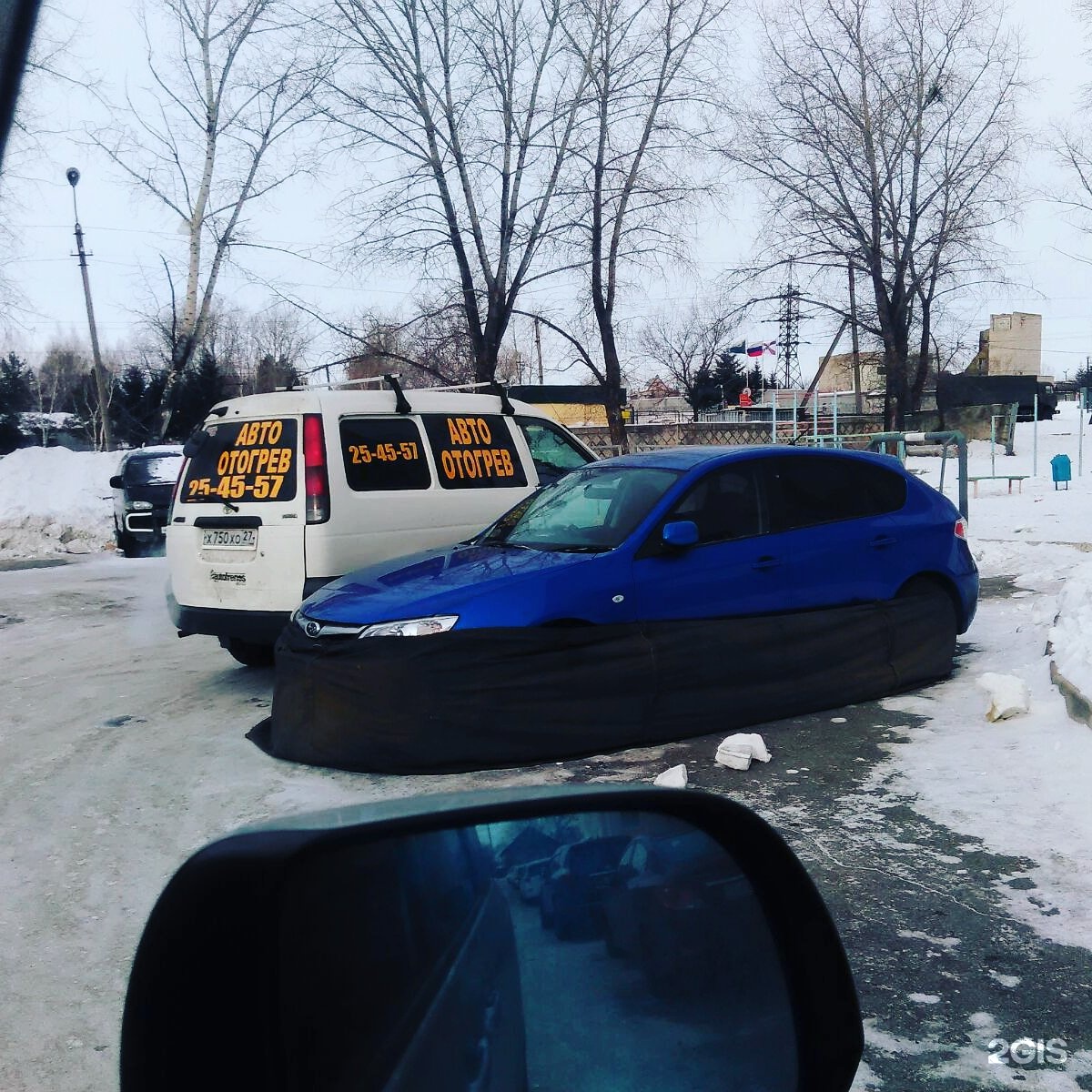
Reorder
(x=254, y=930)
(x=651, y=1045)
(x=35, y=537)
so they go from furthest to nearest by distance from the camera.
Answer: (x=35, y=537), (x=651, y=1045), (x=254, y=930)

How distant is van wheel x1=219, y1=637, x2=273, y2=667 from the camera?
8.42m

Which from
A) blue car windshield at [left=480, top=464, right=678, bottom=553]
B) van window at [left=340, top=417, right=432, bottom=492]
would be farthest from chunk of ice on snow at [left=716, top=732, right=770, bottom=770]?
van window at [left=340, top=417, right=432, bottom=492]

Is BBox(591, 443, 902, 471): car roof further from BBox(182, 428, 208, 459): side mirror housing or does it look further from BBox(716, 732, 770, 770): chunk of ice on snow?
BBox(182, 428, 208, 459): side mirror housing

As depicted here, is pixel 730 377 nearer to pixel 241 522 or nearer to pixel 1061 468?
pixel 1061 468

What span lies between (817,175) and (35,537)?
66.6 ft

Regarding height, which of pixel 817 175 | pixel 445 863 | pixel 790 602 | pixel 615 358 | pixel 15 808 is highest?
pixel 817 175

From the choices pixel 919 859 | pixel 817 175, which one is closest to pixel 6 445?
pixel 817 175

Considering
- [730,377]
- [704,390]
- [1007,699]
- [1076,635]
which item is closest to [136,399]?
[704,390]

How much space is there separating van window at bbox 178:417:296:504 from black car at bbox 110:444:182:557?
9753 mm

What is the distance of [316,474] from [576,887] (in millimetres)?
6244

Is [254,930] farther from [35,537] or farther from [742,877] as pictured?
[35,537]

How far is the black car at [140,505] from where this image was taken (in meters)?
17.3

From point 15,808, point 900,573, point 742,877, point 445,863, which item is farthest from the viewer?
point 900,573

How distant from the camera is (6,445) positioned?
36.8m
